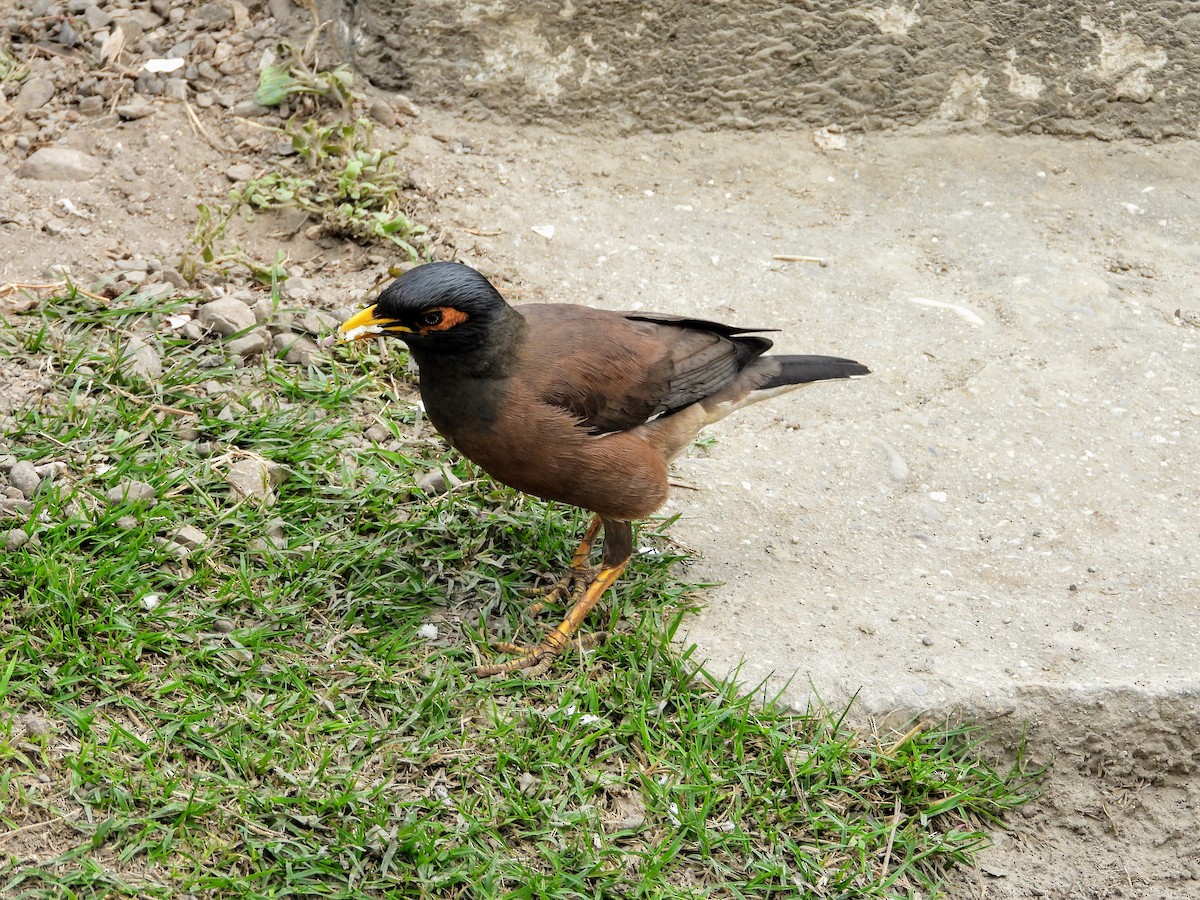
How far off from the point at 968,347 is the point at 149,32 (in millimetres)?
4807

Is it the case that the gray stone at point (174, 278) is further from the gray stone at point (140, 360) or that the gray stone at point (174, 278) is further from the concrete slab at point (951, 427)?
the concrete slab at point (951, 427)

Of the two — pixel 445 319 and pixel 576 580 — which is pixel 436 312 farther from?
pixel 576 580

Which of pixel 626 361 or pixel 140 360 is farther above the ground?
pixel 626 361

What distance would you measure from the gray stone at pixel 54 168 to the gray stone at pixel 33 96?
1.58ft

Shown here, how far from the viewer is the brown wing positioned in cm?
422

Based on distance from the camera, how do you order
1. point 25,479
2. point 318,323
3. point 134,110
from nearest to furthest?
point 25,479, point 318,323, point 134,110

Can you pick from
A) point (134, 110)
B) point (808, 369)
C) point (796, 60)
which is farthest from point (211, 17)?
point (808, 369)

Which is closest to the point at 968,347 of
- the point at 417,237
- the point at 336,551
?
the point at 417,237

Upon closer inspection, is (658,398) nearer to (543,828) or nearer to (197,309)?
(543,828)

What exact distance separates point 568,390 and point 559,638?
88cm

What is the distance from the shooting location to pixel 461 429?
4.05 m

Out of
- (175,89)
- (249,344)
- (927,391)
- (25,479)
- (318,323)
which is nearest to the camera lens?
(25,479)

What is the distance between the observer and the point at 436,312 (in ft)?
13.0

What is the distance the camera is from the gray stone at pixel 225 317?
17.2ft
